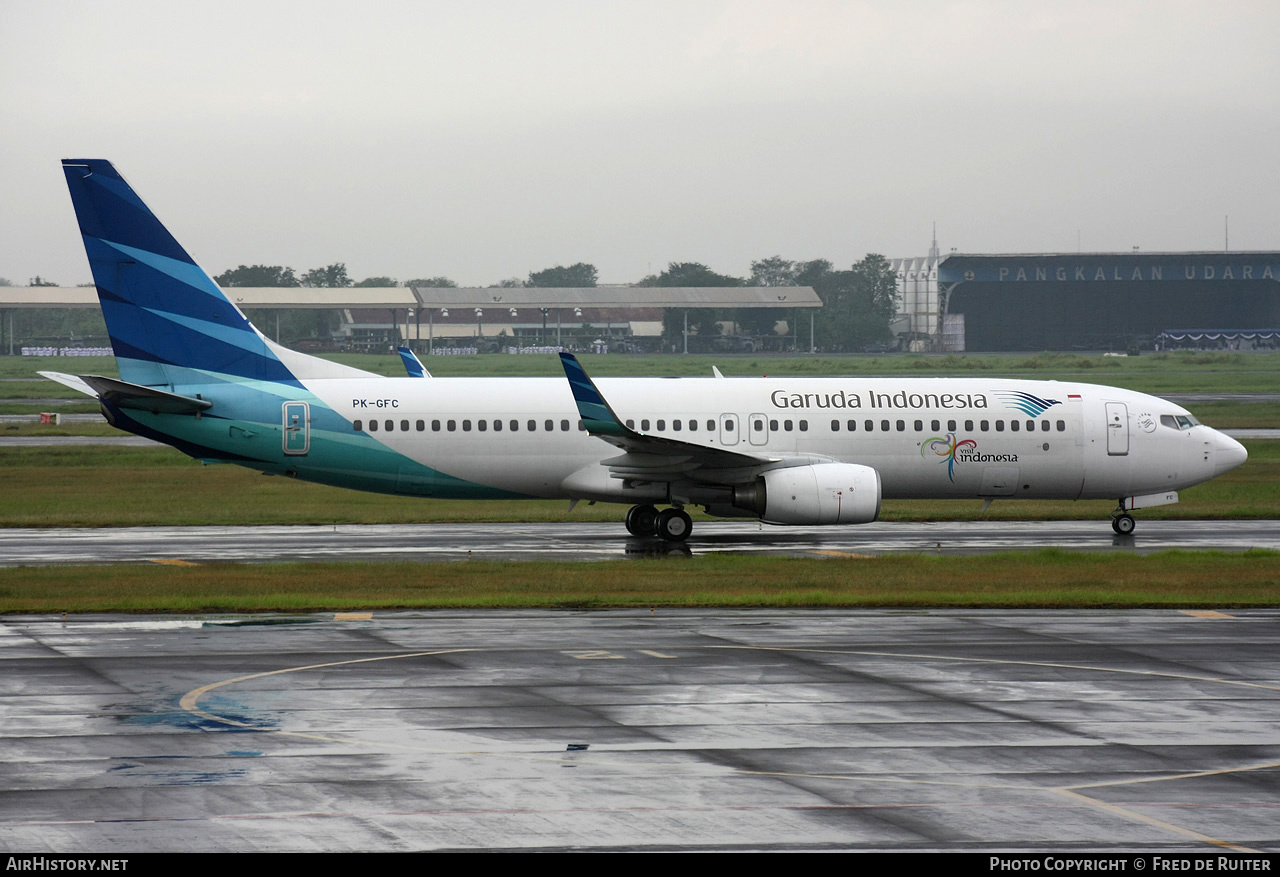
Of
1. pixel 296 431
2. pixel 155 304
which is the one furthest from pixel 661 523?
pixel 155 304

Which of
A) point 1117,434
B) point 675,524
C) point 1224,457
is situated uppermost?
point 1117,434

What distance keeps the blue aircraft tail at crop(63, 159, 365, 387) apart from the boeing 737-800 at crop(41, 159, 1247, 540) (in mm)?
40

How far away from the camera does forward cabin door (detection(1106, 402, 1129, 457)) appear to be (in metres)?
34.5

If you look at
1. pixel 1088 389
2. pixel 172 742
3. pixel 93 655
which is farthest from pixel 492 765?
pixel 1088 389

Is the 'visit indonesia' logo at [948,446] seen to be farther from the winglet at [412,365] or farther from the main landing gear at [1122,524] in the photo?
the winglet at [412,365]

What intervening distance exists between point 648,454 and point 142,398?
1139cm

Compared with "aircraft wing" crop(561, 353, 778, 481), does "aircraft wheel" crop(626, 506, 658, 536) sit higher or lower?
lower

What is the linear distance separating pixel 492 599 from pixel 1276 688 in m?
12.3

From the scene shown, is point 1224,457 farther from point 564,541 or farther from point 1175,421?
point 564,541

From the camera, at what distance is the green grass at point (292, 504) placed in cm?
3866

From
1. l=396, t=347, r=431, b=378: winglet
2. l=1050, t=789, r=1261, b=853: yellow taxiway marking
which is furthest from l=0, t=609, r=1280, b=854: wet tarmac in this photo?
l=396, t=347, r=431, b=378: winglet

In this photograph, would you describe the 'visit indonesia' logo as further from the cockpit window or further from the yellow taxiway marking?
the yellow taxiway marking

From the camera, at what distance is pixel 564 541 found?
33.6 m

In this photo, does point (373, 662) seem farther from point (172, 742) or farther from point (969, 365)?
point (969, 365)
